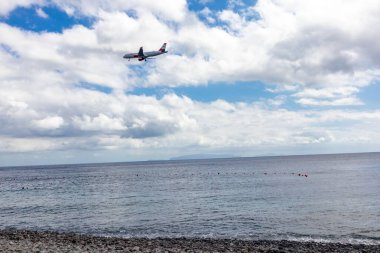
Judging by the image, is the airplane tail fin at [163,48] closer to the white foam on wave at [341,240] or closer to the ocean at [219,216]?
the ocean at [219,216]

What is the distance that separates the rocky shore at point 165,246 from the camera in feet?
86.4

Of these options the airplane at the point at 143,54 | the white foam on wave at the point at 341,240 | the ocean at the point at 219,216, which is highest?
the airplane at the point at 143,54

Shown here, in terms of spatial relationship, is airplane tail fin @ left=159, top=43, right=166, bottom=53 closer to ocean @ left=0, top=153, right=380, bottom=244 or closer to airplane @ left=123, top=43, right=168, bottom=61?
airplane @ left=123, top=43, right=168, bottom=61

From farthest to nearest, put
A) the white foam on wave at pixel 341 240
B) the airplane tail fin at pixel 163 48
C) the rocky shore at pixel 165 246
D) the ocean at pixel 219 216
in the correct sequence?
1. the airplane tail fin at pixel 163 48
2. the ocean at pixel 219 216
3. the white foam on wave at pixel 341 240
4. the rocky shore at pixel 165 246

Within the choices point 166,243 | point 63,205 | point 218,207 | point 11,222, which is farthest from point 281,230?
point 63,205

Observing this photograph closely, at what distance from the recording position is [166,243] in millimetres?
31609

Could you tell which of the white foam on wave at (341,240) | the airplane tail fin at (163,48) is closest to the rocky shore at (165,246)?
the white foam on wave at (341,240)

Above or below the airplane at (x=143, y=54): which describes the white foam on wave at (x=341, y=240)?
below

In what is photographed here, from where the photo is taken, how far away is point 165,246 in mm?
29766

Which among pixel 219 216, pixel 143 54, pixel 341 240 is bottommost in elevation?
pixel 341 240

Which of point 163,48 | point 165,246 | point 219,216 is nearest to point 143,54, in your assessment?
point 163,48

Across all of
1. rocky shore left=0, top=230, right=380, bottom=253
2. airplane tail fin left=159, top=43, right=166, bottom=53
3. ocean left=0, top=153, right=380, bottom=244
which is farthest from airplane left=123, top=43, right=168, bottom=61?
rocky shore left=0, top=230, right=380, bottom=253

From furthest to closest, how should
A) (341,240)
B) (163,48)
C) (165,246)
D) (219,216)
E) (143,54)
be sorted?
1. (163,48)
2. (143,54)
3. (219,216)
4. (341,240)
5. (165,246)

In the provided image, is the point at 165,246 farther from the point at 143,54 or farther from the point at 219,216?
the point at 143,54
